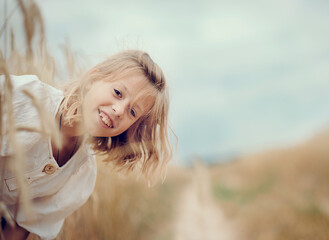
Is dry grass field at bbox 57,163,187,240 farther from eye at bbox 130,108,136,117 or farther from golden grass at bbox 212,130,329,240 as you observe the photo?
golden grass at bbox 212,130,329,240

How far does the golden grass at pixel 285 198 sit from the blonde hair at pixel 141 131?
1.79 metres

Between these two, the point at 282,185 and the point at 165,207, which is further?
the point at 282,185

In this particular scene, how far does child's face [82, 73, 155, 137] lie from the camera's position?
4.13 ft

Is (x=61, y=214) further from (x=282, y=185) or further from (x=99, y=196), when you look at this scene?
(x=282, y=185)

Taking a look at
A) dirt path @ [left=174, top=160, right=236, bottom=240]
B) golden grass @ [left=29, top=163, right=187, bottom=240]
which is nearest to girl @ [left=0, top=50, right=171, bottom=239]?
golden grass @ [left=29, top=163, right=187, bottom=240]

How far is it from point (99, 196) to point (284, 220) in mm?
2036

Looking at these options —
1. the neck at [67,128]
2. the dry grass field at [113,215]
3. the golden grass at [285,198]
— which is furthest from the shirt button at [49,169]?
the golden grass at [285,198]

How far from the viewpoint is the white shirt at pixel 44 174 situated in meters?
1.04

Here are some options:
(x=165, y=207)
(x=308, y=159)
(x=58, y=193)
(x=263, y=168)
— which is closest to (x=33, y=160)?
(x=58, y=193)

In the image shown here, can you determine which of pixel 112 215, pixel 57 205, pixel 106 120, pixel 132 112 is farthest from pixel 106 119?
pixel 112 215

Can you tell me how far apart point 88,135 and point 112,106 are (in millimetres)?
237

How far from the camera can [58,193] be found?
136 cm

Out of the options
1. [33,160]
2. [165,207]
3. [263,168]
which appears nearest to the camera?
[33,160]

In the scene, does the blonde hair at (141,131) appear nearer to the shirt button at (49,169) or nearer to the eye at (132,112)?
the eye at (132,112)
